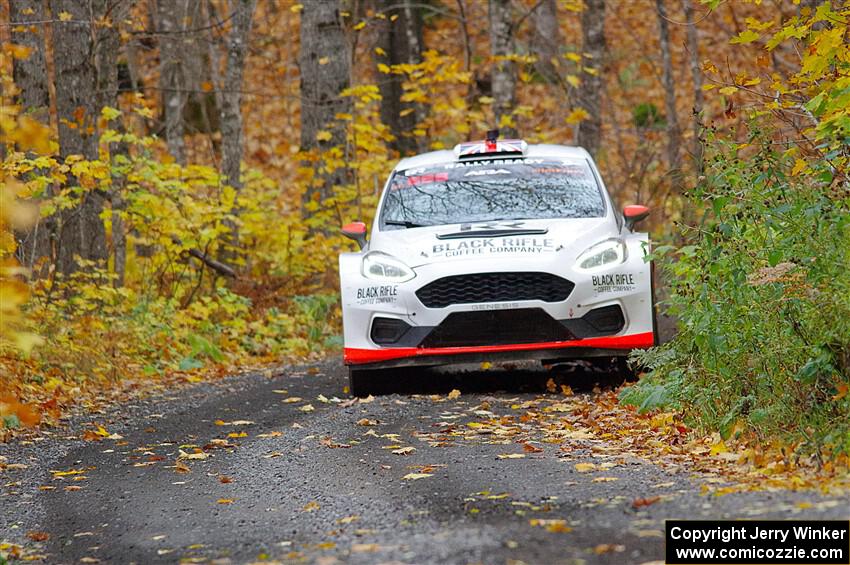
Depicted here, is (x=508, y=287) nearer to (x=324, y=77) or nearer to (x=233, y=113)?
(x=324, y=77)

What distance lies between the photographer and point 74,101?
→ 1336 centimetres

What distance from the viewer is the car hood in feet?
30.5

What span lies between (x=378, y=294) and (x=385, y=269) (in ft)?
0.73

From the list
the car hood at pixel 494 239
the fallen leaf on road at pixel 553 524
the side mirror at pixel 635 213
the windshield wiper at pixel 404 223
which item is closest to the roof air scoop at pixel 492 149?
the windshield wiper at pixel 404 223

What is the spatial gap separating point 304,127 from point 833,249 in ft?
44.4

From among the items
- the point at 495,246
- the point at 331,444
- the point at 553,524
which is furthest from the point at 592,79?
the point at 553,524

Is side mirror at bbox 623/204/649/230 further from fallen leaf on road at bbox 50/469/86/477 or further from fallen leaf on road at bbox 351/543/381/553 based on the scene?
fallen leaf on road at bbox 351/543/381/553

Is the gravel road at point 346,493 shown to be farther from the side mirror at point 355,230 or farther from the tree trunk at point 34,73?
the tree trunk at point 34,73

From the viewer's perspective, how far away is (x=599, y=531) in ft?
15.2

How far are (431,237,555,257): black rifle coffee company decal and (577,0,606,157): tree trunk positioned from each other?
1194cm

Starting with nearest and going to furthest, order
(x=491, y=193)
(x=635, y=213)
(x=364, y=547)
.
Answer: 1. (x=364, y=547)
2. (x=635, y=213)
3. (x=491, y=193)

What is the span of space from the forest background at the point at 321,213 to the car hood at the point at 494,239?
0.73 m

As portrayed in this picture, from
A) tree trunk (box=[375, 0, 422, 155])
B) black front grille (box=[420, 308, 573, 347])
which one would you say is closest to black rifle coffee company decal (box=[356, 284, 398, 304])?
black front grille (box=[420, 308, 573, 347])

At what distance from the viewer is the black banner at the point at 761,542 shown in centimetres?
422
